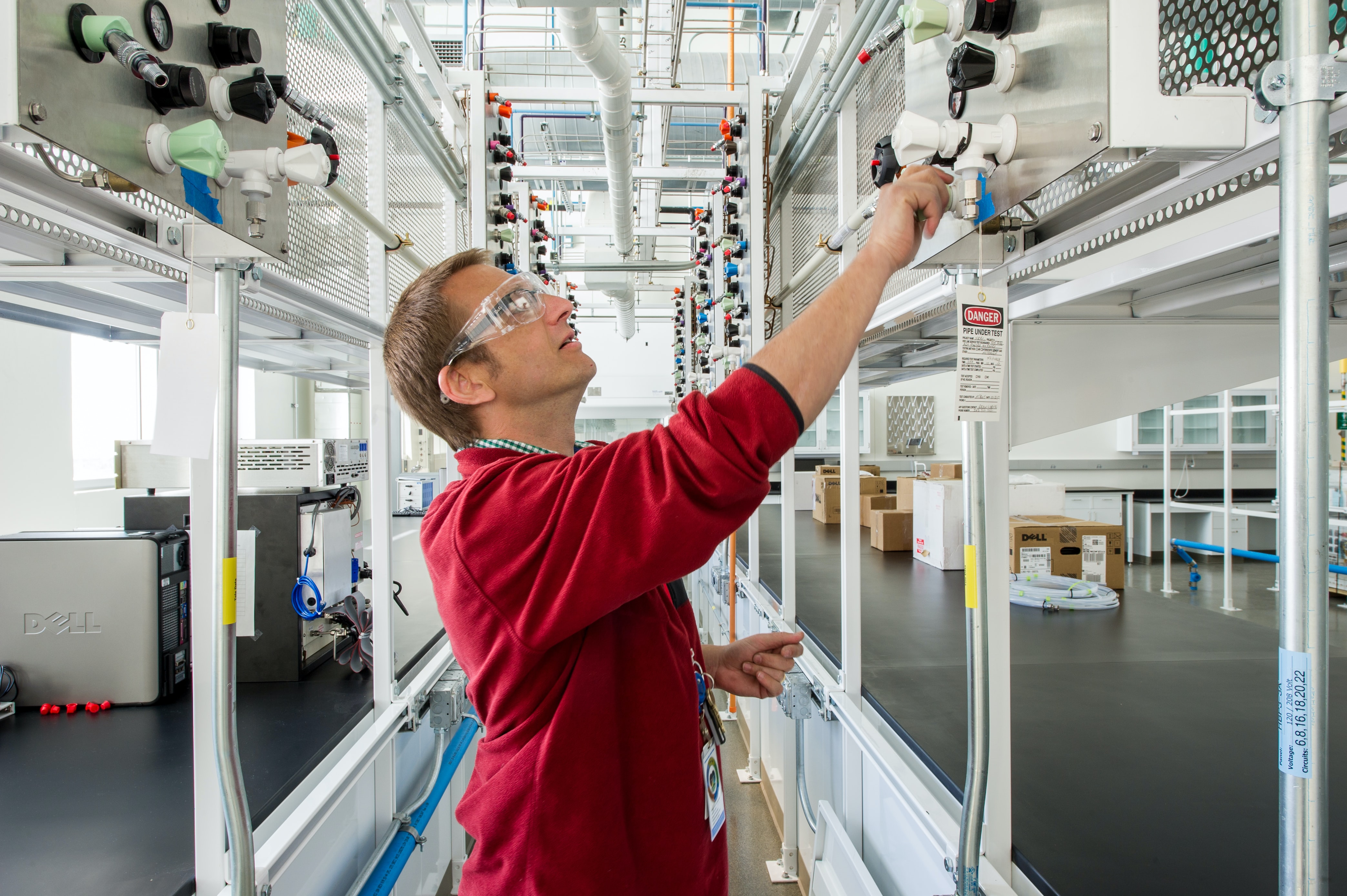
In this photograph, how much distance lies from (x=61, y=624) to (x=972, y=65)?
2079 millimetres

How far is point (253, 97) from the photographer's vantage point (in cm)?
74

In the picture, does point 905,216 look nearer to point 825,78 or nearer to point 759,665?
point 759,665

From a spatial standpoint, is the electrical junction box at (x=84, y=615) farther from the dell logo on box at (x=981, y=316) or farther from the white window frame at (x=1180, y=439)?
the white window frame at (x=1180, y=439)

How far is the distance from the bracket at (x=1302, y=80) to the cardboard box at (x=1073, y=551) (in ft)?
8.22

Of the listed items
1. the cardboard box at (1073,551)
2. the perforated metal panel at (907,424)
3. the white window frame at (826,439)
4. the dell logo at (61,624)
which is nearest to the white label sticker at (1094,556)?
the cardboard box at (1073,551)

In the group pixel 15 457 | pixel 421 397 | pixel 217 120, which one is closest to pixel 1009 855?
pixel 421 397

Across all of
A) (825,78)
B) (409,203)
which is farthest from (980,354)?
(409,203)

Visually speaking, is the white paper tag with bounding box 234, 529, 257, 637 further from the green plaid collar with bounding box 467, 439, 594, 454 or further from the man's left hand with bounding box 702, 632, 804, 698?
the man's left hand with bounding box 702, 632, 804, 698

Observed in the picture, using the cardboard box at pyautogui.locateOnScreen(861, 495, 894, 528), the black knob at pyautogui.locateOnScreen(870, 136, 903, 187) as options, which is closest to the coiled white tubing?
the cardboard box at pyautogui.locateOnScreen(861, 495, 894, 528)

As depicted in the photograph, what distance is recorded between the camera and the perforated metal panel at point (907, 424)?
24.9ft

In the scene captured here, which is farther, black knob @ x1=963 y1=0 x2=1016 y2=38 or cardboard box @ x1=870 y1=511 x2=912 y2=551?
cardboard box @ x1=870 y1=511 x2=912 y2=551

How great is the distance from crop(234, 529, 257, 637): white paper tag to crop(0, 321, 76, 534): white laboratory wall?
3.07 m

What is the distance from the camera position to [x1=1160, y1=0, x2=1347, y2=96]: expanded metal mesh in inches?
22.1

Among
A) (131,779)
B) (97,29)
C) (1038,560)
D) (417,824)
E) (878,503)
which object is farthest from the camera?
(878,503)
